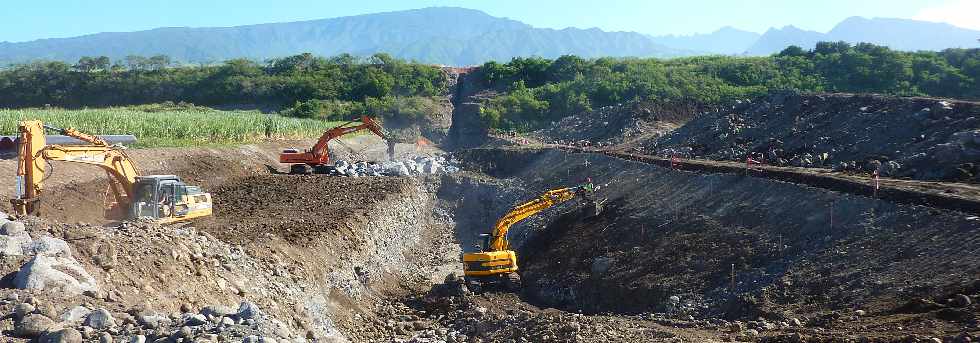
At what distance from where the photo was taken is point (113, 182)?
69.2 feet

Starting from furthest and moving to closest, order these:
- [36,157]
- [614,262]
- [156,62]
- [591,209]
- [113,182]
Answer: [156,62]
[591,209]
[614,262]
[113,182]
[36,157]

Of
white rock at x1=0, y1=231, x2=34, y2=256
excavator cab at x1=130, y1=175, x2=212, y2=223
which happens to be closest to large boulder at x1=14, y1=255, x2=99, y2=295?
white rock at x1=0, y1=231, x2=34, y2=256

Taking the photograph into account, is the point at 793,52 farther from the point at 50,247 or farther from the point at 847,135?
the point at 50,247

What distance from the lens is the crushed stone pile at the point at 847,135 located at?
75.3 feet

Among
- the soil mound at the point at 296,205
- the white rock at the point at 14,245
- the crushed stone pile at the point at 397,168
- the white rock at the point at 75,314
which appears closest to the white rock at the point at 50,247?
the white rock at the point at 14,245

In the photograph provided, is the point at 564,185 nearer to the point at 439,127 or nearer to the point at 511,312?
the point at 511,312

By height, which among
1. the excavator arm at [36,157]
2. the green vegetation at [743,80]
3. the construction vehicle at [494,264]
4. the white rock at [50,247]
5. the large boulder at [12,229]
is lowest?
the construction vehicle at [494,264]

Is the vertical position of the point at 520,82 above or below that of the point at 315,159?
above

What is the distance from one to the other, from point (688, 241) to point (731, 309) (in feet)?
14.3

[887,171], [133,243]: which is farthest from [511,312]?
[887,171]

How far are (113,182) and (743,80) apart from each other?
48.1 metres

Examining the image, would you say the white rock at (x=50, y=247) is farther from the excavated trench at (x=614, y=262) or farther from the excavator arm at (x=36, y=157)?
the excavator arm at (x=36, y=157)

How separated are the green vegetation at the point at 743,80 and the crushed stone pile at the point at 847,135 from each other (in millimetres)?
16626

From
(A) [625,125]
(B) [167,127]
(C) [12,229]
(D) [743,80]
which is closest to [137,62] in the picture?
(B) [167,127]
